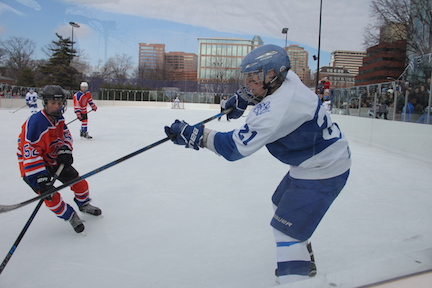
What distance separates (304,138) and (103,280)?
1610mm

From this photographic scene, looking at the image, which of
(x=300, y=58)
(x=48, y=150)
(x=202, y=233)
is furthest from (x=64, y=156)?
(x=300, y=58)

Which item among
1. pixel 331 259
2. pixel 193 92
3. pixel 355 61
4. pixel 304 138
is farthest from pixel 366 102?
pixel 193 92

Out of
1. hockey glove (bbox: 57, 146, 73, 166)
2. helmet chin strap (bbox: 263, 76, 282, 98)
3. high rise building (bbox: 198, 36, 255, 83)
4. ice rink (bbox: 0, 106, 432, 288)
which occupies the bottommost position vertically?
ice rink (bbox: 0, 106, 432, 288)

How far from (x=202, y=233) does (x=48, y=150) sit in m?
1.57

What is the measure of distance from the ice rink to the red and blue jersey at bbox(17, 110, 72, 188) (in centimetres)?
62

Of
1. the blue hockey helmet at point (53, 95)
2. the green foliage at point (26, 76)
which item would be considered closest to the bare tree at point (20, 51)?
the green foliage at point (26, 76)

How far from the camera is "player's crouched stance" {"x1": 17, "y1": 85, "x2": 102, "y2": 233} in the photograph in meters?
2.50

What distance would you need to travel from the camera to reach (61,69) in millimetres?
9531

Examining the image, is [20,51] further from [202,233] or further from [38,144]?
[202,233]

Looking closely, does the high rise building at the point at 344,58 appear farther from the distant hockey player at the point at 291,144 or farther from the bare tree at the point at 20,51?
the bare tree at the point at 20,51

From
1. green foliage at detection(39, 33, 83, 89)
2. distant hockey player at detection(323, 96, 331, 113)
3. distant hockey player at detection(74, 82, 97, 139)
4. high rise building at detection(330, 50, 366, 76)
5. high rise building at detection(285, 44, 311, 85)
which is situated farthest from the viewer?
distant hockey player at detection(323, 96, 331, 113)

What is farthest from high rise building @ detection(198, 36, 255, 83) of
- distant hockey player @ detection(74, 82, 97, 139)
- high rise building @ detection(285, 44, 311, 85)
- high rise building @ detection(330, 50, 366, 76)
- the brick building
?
the brick building

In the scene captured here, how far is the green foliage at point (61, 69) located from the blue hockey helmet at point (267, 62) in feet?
28.5

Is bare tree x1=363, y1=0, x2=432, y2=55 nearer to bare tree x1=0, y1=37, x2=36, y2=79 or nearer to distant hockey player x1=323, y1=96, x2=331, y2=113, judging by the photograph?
distant hockey player x1=323, y1=96, x2=331, y2=113
